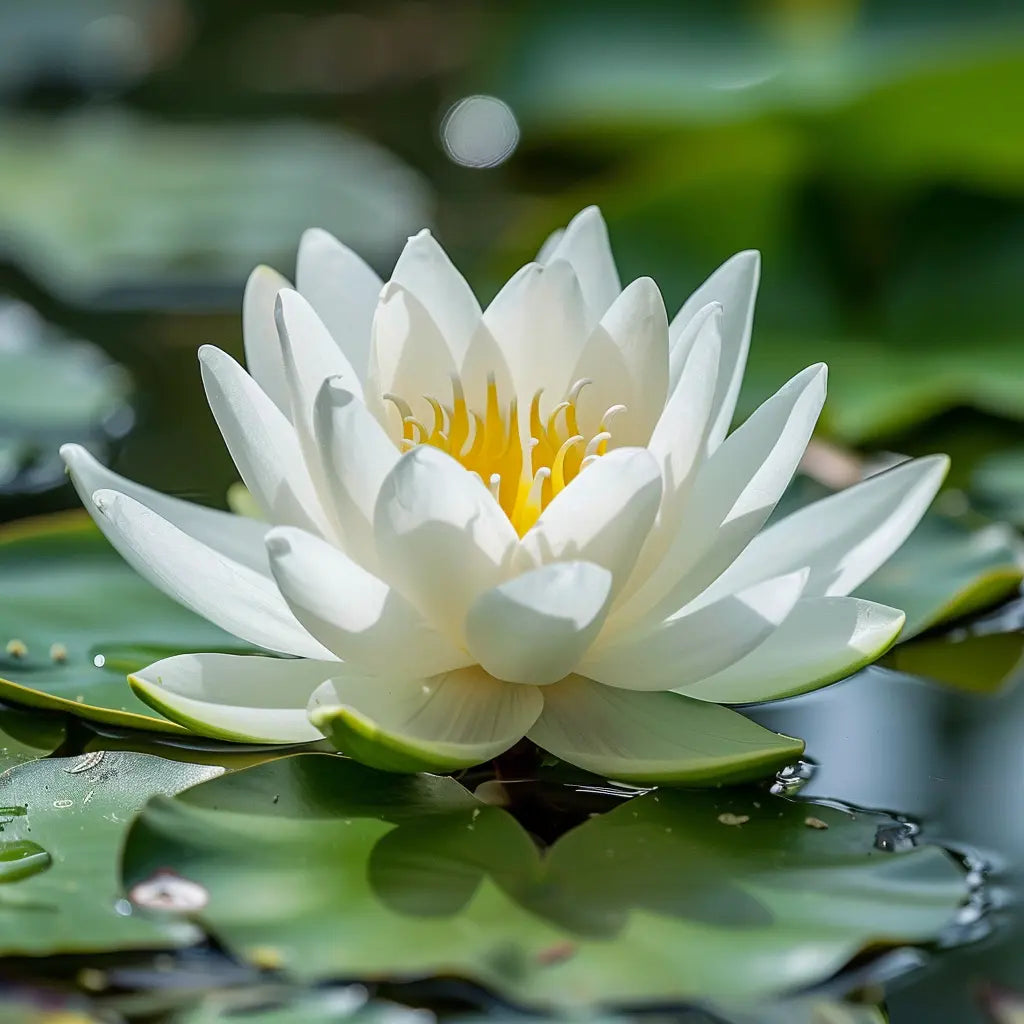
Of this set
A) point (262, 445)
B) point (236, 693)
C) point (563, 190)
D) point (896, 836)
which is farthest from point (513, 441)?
point (563, 190)

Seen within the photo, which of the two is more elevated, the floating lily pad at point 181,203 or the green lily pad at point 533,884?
the floating lily pad at point 181,203

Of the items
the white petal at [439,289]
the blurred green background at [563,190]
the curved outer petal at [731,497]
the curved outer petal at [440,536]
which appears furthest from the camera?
the blurred green background at [563,190]

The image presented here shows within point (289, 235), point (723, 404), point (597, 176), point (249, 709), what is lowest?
point (249, 709)

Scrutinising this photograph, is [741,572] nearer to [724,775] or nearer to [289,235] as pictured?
[724,775]

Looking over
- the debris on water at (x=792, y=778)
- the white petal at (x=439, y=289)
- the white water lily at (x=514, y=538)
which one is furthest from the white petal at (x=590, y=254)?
the debris on water at (x=792, y=778)

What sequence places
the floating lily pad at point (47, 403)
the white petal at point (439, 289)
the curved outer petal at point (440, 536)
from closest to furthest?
the curved outer petal at point (440, 536) → the white petal at point (439, 289) → the floating lily pad at point (47, 403)

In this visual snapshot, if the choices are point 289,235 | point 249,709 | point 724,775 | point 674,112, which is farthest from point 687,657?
point 674,112

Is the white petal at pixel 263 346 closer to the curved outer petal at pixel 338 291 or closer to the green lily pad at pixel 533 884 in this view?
the curved outer petal at pixel 338 291
